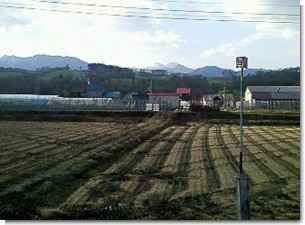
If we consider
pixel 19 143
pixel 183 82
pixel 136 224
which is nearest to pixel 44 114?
pixel 19 143

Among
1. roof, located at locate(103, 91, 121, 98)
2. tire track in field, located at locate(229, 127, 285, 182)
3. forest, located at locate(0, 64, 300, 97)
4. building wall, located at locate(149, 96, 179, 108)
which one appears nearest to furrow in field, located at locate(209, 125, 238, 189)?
tire track in field, located at locate(229, 127, 285, 182)

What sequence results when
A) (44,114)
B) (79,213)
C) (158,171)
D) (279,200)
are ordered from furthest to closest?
1. (44,114)
2. (158,171)
3. (279,200)
4. (79,213)

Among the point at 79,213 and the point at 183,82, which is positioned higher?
the point at 183,82

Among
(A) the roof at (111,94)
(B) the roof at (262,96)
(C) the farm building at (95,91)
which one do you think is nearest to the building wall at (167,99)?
(A) the roof at (111,94)

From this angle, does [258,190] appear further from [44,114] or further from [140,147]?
[44,114]

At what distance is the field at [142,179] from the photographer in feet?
23.5

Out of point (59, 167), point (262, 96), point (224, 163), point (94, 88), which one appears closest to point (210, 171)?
point (224, 163)

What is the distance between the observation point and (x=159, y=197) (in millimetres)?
8211

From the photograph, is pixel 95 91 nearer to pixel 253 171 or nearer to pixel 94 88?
pixel 94 88

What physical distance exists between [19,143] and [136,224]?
1142 centimetres

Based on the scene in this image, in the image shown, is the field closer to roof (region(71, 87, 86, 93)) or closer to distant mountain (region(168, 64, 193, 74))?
distant mountain (region(168, 64, 193, 74))

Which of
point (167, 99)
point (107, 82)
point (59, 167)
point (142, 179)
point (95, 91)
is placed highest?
point (107, 82)

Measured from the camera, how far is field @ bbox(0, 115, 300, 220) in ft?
23.5

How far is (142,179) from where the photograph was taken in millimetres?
9914
